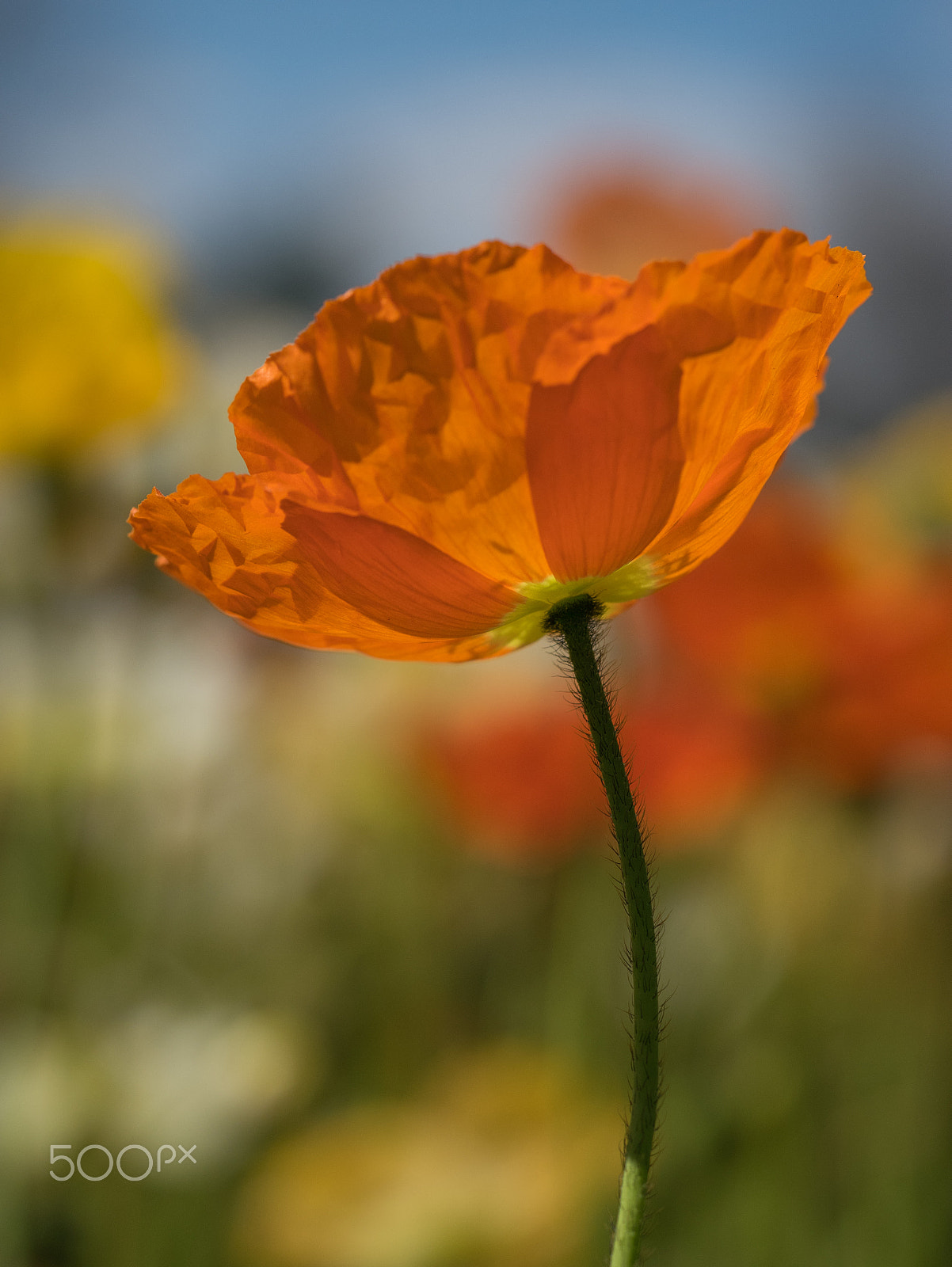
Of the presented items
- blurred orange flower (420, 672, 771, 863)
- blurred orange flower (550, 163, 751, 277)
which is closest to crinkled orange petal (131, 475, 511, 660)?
blurred orange flower (420, 672, 771, 863)

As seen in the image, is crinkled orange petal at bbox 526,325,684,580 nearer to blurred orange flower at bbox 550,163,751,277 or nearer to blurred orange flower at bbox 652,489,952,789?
blurred orange flower at bbox 652,489,952,789

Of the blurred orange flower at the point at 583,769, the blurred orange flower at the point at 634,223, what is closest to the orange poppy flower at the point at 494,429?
the blurred orange flower at the point at 583,769

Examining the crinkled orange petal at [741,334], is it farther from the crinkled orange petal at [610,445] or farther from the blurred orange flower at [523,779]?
the blurred orange flower at [523,779]

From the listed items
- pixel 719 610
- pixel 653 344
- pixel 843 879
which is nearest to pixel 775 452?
pixel 653 344

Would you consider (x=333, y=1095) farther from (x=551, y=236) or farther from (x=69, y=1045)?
(x=551, y=236)

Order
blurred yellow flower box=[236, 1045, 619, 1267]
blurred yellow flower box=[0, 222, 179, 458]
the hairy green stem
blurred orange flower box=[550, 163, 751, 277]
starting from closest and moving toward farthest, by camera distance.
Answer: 1. the hairy green stem
2. blurred yellow flower box=[236, 1045, 619, 1267]
3. blurred yellow flower box=[0, 222, 179, 458]
4. blurred orange flower box=[550, 163, 751, 277]
